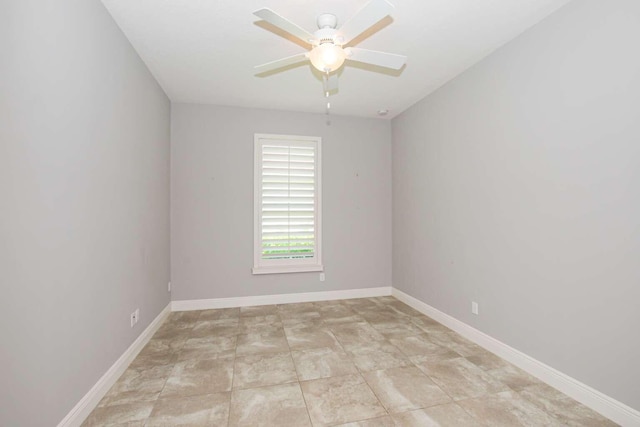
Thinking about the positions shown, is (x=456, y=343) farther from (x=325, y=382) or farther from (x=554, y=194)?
(x=554, y=194)

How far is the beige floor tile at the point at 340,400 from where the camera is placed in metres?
1.77

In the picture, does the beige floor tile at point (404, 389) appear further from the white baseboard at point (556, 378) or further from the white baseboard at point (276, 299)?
the white baseboard at point (276, 299)

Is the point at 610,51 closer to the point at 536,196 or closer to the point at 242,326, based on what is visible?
the point at 536,196

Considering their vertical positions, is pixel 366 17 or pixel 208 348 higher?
pixel 366 17

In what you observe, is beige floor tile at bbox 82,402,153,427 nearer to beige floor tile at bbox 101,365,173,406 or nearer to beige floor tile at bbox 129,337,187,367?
beige floor tile at bbox 101,365,173,406

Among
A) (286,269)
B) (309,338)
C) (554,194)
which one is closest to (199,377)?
(309,338)

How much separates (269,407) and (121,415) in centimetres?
91

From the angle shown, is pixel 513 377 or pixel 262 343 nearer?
pixel 513 377

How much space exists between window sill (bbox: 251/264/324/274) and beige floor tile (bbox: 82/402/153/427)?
216 cm

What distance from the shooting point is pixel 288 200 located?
4137mm

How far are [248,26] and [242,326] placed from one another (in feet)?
9.61

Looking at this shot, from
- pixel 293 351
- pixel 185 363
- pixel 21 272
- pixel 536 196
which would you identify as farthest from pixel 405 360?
pixel 21 272

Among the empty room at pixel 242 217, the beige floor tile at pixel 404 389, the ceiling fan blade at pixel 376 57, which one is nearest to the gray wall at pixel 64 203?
the empty room at pixel 242 217

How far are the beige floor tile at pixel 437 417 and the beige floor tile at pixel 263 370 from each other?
2.70 feet
